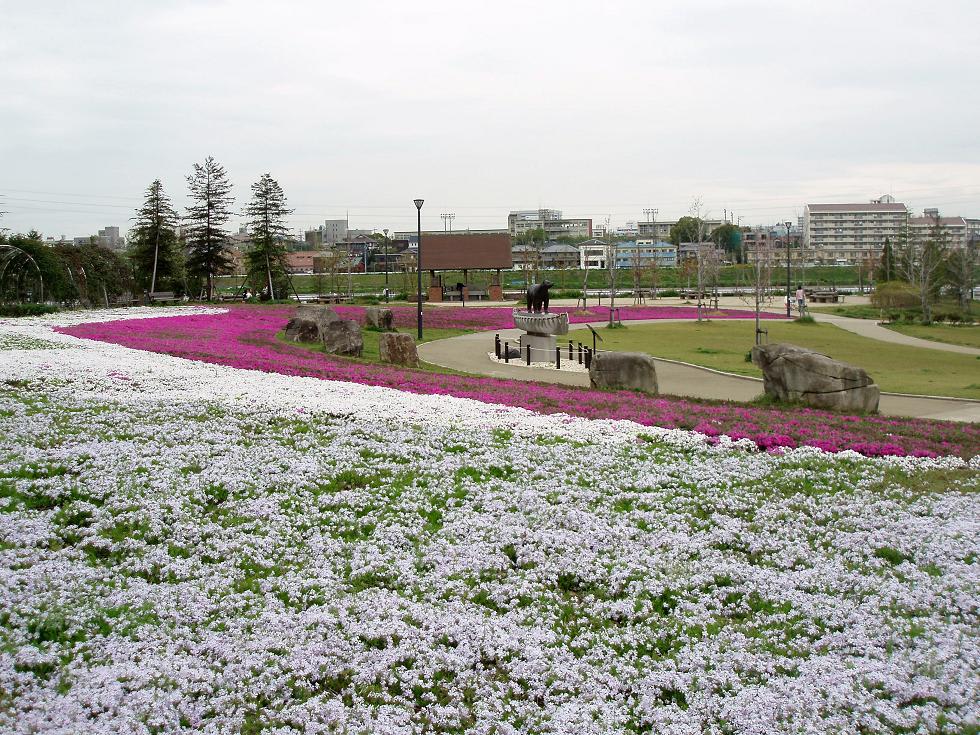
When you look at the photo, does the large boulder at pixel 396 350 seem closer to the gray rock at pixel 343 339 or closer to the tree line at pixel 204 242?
the gray rock at pixel 343 339

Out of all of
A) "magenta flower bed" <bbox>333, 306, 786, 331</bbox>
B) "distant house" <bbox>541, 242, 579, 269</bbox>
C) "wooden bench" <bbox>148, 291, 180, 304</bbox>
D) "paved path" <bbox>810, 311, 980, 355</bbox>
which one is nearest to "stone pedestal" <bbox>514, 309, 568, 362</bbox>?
"magenta flower bed" <bbox>333, 306, 786, 331</bbox>

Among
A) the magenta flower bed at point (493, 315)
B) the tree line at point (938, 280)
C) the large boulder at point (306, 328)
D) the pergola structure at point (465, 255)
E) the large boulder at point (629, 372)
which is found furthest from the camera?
the pergola structure at point (465, 255)

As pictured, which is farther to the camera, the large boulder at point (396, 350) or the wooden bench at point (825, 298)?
the wooden bench at point (825, 298)

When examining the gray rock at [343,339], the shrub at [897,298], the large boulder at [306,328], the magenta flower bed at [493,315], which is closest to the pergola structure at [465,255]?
the magenta flower bed at [493,315]

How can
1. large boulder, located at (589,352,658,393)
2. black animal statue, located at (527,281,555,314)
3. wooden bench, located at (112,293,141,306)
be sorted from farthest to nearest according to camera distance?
wooden bench, located at (112,293,141,306)
black animal statue, located at (527,281,555,314)
large boulder, located at (589,352,658,393)

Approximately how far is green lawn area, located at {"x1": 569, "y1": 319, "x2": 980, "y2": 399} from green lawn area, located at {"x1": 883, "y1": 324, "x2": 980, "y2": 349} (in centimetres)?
397

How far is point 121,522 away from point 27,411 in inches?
267

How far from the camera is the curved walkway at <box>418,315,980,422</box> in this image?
21144mm

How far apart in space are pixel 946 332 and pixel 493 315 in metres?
26.8

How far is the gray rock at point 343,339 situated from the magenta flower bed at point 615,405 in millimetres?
1129

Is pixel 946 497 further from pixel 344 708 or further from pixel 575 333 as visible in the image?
pixel 575 333

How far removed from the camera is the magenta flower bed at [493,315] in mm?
50469

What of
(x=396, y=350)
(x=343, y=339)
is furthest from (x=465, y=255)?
(x=396, y=350)

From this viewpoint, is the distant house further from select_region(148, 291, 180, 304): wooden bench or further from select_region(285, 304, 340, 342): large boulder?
select_region(285, 304, 340, 342): large boulder
